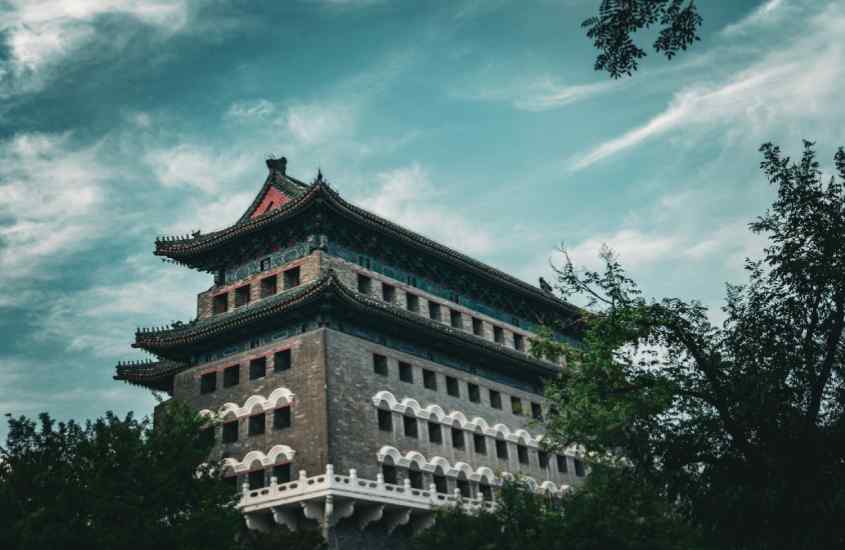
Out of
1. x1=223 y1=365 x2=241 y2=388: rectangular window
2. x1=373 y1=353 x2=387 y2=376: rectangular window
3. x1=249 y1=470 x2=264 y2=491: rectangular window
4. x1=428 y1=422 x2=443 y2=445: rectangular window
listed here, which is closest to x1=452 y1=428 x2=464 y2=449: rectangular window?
x1=428 y1=422 x2=443 y2=445: rectangular window

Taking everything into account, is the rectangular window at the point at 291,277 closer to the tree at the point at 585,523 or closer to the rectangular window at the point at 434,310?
the rectangular window at the point at 434,310

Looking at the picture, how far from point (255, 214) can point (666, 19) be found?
101 feet

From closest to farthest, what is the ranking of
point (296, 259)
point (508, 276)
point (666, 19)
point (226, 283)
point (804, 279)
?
point (666, 19), point (804, 279), point (296, 259), point (226, 283), point (508, 276)

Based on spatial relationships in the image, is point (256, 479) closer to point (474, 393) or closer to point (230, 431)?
point (230, 431)

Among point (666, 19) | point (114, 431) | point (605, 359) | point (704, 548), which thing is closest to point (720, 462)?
point (704, 548)

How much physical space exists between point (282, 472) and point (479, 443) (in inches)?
375

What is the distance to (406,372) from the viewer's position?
33.9m

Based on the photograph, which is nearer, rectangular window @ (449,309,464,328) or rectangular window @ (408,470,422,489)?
rectangular window @ (408,470,422,489)

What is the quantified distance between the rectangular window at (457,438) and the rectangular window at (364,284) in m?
6.75

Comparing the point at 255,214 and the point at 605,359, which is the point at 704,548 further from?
the point at 255,214

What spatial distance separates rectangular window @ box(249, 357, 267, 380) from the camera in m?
32.4

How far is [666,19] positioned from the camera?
30.7ft

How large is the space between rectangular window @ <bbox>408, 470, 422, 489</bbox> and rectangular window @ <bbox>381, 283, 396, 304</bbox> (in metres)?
7.32

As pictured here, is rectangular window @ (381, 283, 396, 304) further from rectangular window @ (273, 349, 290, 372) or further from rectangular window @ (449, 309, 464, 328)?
rectangular window @ (273, 349, 290, 372)
